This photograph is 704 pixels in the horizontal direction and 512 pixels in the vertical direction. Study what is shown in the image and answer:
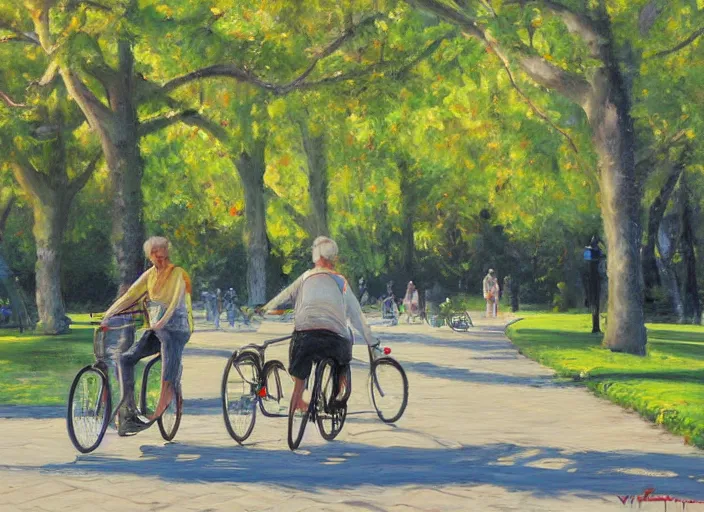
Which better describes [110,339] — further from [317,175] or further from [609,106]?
[317,175]

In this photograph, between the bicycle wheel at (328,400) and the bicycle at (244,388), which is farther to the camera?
the bicycle at (244,388)

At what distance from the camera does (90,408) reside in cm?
1202

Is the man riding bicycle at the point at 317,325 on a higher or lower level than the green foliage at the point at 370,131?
lower

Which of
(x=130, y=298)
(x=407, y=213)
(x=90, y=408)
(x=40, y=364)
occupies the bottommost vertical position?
(x=90, y=408)

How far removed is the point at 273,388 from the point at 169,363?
148cm

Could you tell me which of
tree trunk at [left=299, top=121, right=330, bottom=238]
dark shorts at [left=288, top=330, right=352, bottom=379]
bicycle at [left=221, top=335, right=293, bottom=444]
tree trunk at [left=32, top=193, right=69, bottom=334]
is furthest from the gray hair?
tree trunk at [left=299, top=121, right=330, bottom=238]

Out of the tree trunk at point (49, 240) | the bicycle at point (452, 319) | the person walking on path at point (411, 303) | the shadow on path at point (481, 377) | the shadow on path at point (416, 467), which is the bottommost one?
the shadow on path at point (416, 467)

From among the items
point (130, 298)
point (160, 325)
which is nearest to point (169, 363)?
point (160, 325)

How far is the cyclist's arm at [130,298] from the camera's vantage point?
40.0 feet

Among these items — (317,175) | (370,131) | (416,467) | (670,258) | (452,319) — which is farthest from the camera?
(670,258)

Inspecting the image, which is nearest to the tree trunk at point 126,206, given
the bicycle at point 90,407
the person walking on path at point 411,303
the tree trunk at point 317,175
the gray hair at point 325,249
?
the bicycle at point 90,407

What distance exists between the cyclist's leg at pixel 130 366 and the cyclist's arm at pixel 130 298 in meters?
0.32

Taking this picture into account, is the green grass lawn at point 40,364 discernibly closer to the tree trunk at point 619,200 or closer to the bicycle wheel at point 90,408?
the bicycle wheel at point 90,408

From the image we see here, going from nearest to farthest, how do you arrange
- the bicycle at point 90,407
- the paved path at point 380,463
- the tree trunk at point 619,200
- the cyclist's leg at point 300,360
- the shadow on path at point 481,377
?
the paved path at point 380,463
the bicycle at point 90,407
the cyclist's leg at point 300,360
the shadow on path at point 481,377
the tree trunk at point 619,200
